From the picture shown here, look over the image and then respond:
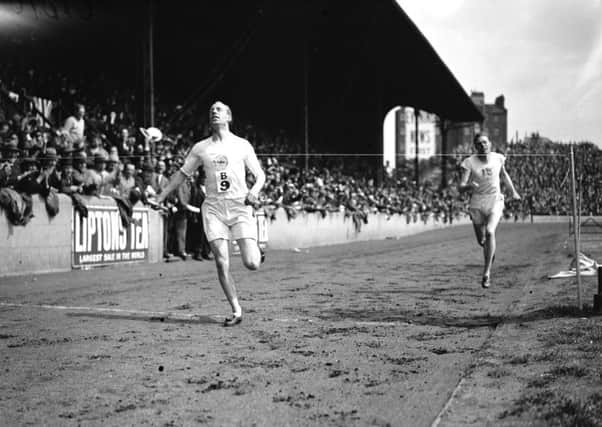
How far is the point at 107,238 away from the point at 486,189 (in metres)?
7.70

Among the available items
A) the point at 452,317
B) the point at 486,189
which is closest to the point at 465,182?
the point at 486,189

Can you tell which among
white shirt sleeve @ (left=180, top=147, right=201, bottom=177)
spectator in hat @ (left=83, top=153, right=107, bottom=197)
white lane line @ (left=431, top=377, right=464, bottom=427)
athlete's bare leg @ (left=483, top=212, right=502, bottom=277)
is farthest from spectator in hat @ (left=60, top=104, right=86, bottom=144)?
white lane line @ (left=431, top=377, right=464, bottom=427)

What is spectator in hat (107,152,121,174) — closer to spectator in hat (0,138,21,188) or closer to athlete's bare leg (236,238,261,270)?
spectator in hat (0,138,21,188)

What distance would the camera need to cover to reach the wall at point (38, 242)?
1317 centimetres

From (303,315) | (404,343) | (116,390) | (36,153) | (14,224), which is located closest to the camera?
(116,390)

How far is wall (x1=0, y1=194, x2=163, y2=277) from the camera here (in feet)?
43.2

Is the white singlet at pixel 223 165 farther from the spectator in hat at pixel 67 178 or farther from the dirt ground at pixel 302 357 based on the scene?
the spectator in hat at pixel 67 178

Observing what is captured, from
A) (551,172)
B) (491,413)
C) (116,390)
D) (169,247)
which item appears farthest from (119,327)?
(551,172)

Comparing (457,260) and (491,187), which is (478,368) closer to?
(491,187)

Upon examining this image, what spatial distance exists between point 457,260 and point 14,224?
9.85 m

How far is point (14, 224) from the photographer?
13.2 m

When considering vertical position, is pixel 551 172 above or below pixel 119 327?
above

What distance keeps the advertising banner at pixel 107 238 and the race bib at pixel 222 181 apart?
761 cm

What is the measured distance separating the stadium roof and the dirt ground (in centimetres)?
1369
